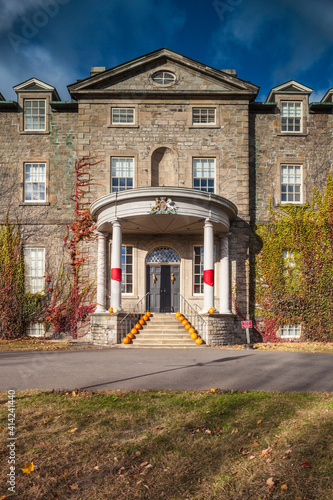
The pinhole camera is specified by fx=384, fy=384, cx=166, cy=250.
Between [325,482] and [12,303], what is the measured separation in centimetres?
1637

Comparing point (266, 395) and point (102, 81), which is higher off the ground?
A: point (102, 81)

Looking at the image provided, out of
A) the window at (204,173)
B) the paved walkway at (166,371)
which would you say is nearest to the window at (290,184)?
the window at (204,173)

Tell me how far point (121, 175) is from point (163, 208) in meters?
4.68

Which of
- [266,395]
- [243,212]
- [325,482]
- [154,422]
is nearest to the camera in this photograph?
[325,482]

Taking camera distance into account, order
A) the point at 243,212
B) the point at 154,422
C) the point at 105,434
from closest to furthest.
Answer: the point at 105,434 → the point at 154,422 → the point at 243,212

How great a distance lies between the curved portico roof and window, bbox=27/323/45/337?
18.5 feet

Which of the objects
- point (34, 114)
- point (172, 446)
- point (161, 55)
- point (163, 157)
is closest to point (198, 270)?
point (163, 157)

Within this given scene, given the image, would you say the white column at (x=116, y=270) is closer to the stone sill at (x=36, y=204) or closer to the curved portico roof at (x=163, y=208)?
the curved portico roof at (x=163, y=208)

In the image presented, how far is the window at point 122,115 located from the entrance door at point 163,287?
275 inches

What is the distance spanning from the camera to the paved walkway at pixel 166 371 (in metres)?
7.14

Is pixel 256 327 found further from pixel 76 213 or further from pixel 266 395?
pixel 266 395

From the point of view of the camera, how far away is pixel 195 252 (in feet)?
58.4

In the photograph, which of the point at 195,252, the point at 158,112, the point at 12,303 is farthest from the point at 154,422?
the point at 158,112

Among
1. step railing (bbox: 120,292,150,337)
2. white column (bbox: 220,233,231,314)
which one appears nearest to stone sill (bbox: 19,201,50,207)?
step railing (bbox: 120,292,150,337)
